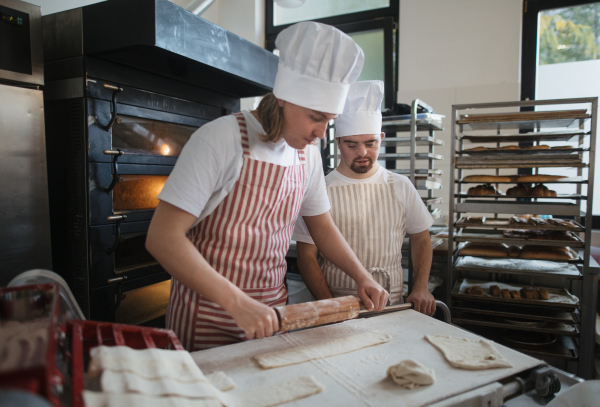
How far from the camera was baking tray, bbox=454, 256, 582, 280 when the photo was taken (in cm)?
238

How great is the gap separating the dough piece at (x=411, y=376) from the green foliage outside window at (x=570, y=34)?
11.7 feet

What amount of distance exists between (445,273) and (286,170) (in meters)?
1.91

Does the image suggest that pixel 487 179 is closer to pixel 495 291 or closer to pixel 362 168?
pixel 495 291

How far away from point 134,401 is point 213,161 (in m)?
0.61

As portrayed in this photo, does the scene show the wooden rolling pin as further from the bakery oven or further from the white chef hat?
the bakery oven

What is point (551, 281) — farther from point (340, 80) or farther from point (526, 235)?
point (340, 80)

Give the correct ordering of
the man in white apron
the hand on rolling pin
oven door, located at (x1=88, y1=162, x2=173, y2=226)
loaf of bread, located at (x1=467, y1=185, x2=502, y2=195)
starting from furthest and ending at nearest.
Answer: loaf of bread, located at (x1=467, y1=185, x2=502, y2=195) < oven door, located at (x1=88, y1=162, x2=173, y2=226) < the man in white apron < the hand on rolling pin

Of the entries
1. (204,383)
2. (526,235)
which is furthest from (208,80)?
(526,235)

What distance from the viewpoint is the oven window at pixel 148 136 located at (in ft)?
6.69

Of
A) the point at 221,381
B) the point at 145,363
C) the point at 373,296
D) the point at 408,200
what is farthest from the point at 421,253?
the point at 145,363

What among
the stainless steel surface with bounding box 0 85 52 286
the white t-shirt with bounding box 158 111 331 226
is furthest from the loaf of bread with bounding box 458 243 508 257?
the stainless steel surface with bounding box 0 85 52 286

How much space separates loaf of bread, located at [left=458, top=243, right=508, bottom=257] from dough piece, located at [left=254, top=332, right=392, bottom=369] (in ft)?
5.46

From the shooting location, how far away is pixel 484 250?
2.61 meters

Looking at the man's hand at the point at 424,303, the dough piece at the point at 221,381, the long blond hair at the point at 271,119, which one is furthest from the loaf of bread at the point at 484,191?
the dough piece at the point at 221,381
